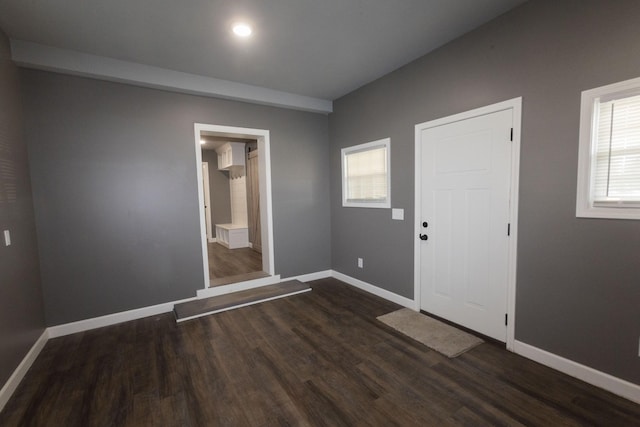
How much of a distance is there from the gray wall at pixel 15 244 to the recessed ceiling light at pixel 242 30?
192 centimetres

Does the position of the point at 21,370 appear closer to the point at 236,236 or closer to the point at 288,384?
the point at 288,384

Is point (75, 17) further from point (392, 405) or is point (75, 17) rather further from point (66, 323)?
point (392, 405)

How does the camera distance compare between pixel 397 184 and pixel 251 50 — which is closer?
pixel 251 50

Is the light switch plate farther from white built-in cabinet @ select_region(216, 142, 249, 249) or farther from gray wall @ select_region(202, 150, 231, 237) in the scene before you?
gray wall @ select_region(202, 150, 231, 237)

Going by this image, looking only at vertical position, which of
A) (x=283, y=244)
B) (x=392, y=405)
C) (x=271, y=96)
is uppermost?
(x=271, y=96)

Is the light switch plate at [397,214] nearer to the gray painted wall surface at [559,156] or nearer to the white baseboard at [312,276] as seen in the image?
the gray painted wall surface at [559,156]

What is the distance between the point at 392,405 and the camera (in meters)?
1.82

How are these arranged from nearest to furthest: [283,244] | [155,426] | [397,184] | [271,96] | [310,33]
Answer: [155,426] → [310,33] → [397,184] → [271,96] → [283,244]

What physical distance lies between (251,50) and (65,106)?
78.3 inches

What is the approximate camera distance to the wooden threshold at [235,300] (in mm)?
3229

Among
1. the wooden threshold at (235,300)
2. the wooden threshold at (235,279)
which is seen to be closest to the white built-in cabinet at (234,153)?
the wooden threshold at (235,279)

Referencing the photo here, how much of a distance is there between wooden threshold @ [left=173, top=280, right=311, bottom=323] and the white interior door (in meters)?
1.79

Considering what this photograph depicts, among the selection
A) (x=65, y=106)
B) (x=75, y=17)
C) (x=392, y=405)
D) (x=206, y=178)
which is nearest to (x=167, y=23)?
(x=75, y=17)

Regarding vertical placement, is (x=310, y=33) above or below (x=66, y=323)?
above
